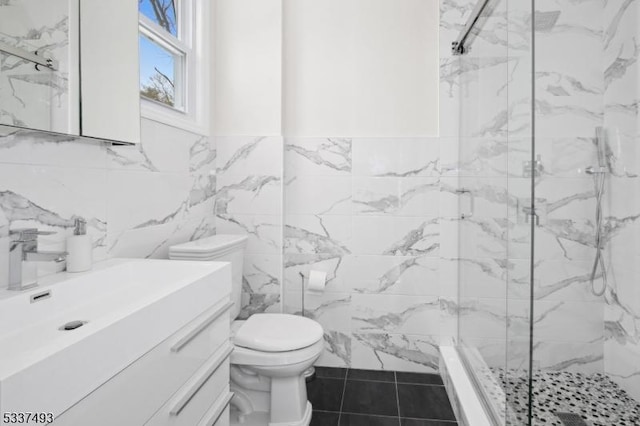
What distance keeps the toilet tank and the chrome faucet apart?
64 cm

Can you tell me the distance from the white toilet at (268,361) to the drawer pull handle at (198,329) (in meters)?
0.41

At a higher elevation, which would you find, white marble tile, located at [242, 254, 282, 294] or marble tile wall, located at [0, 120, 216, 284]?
marble tile wall, located at [0, 120, 216, 284]

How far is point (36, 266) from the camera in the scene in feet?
3.44

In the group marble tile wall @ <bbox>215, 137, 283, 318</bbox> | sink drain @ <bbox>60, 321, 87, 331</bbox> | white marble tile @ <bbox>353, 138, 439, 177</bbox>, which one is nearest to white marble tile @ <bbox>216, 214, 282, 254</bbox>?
marble tile wall @ <bbox>215, 137, 283, 318</bbox>

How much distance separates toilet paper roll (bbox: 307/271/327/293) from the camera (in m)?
2.20

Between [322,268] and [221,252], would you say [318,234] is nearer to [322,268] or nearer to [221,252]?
[322,268]

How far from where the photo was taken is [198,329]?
109cm

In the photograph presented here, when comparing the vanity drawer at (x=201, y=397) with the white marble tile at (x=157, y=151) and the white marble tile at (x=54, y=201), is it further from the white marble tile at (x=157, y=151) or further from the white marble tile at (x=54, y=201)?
the white marble tile at (x=157, y=151)

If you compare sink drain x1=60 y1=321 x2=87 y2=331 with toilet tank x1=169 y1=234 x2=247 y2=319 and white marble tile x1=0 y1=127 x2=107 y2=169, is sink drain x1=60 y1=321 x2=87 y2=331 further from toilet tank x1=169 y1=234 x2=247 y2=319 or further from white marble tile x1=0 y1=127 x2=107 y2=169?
toilet tank x1=169 y1=234 x2=247 y2=319

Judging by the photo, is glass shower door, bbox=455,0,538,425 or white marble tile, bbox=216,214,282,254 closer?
glass shower door, bbox=455,0,538,425

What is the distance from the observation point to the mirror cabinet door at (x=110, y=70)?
122 cm

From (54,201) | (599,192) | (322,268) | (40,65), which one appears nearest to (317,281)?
(322,268)

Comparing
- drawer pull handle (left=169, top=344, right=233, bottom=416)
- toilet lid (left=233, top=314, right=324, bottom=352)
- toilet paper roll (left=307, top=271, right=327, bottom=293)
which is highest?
toilet paper roll (left=307, top=271, right=327, bottom=293)

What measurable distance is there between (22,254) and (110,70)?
28.4 inches
